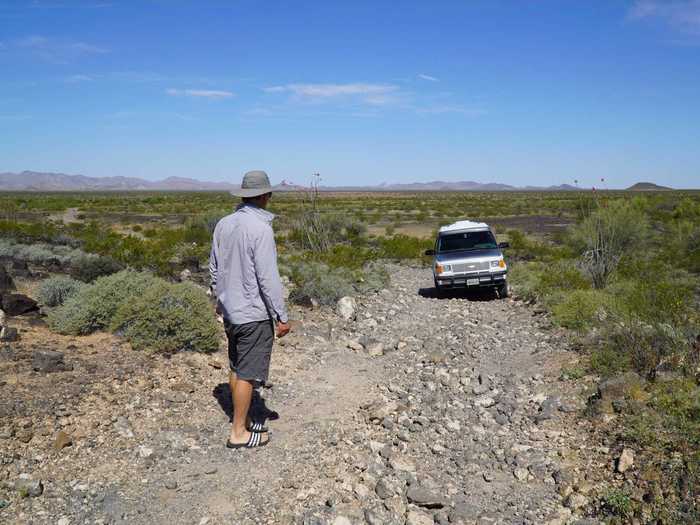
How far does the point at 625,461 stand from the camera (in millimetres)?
4488

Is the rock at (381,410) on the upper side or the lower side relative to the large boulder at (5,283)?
lower

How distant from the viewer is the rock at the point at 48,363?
608cm

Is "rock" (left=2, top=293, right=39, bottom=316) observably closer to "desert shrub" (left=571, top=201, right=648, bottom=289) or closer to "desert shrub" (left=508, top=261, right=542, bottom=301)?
"desert shrub" (left=508, top=261, right=542, bottom=301)

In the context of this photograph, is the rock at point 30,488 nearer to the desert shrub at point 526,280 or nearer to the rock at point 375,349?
the rock at point 375,349

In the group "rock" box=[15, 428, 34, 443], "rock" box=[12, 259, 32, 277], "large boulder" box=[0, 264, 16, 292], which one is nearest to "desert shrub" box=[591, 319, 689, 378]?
"rock" box=[15, 428, 34, 443]

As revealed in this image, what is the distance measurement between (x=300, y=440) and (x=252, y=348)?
1.02 metres

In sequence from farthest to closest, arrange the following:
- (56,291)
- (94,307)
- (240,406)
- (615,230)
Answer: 1. (615,230)
2. (56,291)
3. (94,307)
4. (240,406)

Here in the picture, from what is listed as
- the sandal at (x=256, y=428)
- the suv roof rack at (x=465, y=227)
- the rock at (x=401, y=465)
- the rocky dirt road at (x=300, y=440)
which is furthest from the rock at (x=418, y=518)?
the suv roof rack at (x=465, y=227)

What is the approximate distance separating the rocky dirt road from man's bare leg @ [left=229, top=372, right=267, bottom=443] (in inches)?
6.4

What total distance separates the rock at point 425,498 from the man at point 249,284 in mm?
1468

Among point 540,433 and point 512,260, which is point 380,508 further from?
point 512,260

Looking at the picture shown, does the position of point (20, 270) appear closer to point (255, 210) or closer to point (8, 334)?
point (8, 334)

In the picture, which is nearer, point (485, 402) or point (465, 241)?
point (485, 402)

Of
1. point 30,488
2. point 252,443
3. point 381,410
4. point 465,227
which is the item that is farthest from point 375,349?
point 465,227
